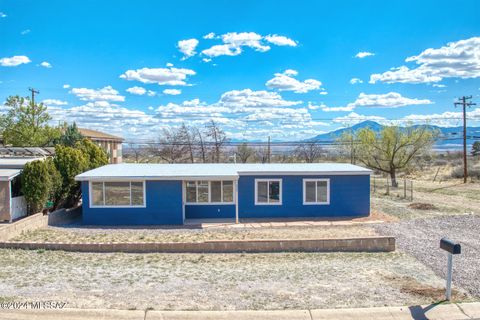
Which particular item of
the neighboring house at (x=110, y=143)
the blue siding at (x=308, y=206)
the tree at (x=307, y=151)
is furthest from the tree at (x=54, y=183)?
the tree at (x=307, y=151)

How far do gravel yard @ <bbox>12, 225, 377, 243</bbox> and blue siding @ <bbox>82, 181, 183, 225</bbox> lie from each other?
0.92 m

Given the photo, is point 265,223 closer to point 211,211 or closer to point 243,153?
point 211,211

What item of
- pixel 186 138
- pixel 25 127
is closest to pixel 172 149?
pixel 186 138

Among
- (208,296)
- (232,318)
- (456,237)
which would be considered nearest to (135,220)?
(208,296)

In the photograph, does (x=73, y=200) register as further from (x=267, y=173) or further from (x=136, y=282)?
(x=136, y=282)

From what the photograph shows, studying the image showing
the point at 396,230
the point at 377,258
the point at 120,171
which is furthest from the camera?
the point at 120,171

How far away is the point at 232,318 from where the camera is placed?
6641 mm

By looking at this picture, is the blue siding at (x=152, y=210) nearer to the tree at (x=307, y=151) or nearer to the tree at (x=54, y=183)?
the tree at (x=54, y=183)

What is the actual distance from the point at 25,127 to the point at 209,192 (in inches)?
749

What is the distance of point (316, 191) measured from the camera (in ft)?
58.0

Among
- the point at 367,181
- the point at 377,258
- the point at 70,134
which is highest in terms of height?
the point at 70,134

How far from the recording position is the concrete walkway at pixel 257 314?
654 cm

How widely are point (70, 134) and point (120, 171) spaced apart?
1271 cm

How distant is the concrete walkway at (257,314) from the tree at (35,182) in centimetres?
1007
